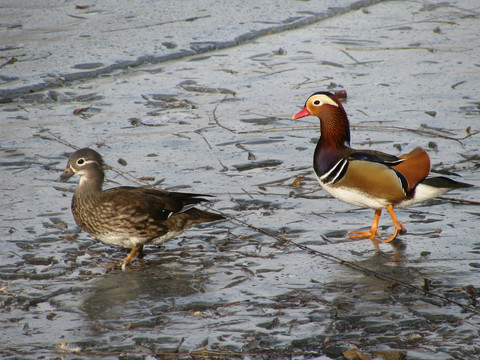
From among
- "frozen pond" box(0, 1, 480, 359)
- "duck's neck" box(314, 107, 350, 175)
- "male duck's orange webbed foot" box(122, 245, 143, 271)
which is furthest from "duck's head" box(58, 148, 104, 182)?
"duck's neck" box(314, 107, 350, 175)

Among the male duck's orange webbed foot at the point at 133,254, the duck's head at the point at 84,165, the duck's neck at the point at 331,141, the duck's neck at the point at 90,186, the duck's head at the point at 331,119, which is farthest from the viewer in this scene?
the duck's head at the point at 331,119

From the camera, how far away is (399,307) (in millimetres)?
3717

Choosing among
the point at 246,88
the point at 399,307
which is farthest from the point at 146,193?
the point at 246,88

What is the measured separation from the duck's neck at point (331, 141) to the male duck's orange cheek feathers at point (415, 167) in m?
0.42

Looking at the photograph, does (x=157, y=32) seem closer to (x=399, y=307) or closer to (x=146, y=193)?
(x=146, y=193)

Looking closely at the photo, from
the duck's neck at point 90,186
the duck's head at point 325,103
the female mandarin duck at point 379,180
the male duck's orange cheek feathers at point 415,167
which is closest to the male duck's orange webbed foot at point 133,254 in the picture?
the duck's neck at point 90,186

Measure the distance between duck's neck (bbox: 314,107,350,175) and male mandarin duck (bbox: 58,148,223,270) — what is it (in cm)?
79

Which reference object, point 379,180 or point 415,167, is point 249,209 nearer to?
point 379,180

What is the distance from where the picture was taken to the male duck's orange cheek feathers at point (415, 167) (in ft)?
15.2

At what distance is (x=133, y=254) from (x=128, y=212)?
0.85ft

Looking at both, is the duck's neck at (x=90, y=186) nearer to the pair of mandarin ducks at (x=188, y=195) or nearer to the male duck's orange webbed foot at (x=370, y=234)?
the pair of mandarin ducks at (x=188, y=195)

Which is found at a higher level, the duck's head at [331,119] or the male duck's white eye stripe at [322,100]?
the male duck's white eye stripe at [322,100]

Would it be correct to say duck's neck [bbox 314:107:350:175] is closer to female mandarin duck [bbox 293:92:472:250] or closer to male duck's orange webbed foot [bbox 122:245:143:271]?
female mandarin duck [bbox 293:92:472:250]

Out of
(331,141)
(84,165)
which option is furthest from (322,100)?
(84,165)
